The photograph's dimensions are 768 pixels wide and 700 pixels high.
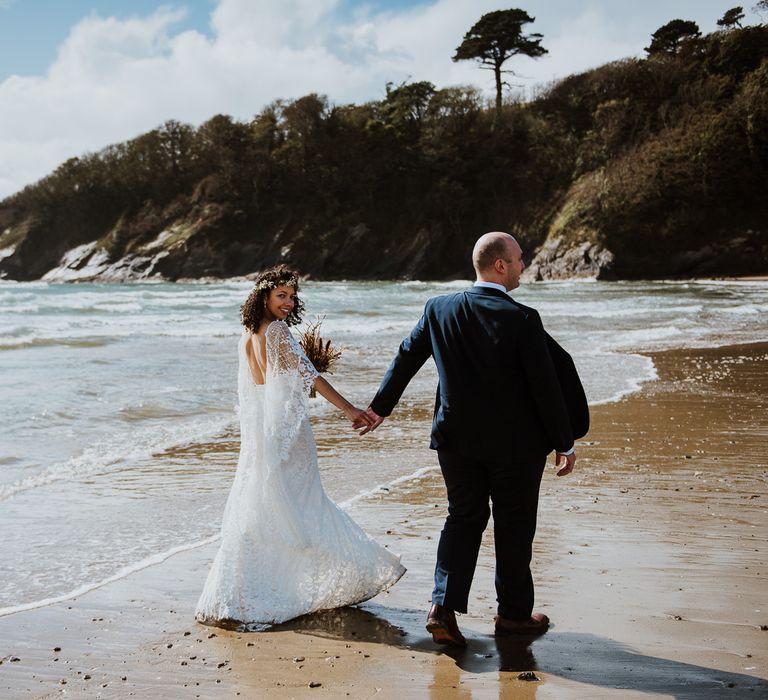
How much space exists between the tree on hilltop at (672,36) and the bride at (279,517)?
59.5 m

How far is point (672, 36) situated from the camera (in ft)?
190

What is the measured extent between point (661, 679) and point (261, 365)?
6.92ft

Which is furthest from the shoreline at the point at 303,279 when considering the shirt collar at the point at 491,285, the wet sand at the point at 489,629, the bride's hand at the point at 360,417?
the shirt collar at the point at 491,285

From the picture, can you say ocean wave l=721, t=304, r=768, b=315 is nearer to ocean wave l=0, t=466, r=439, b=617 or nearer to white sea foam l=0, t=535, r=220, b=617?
ocean wave l=0, t=466, r=439, b=617

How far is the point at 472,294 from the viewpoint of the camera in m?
3.38

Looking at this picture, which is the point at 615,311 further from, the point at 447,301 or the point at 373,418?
the point at 447,301

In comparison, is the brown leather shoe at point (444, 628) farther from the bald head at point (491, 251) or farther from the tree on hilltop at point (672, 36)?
the tree on hilltop at point (672, 36)

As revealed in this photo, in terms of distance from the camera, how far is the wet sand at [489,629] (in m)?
2.94

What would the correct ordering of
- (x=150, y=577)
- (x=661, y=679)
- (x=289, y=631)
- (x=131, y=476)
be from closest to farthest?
1. (x=661, y=679)
2. (x=289, y=631)
3. (x=150, y=577)
4. (x=131, y=476)

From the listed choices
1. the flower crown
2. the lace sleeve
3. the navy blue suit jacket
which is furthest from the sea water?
the navy blue suit jacket

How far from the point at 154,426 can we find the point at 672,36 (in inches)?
2298

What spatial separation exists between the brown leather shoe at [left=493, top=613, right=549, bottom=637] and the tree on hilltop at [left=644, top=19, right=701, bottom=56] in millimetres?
60006

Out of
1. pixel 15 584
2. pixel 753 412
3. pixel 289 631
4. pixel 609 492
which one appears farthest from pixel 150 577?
pixel 753 412

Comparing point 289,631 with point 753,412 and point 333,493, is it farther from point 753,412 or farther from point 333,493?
point 753,412
